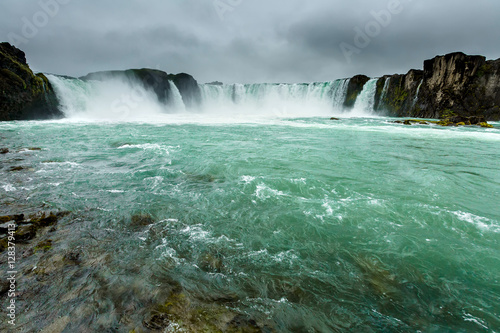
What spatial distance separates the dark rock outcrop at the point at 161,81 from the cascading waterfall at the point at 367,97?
4110cm

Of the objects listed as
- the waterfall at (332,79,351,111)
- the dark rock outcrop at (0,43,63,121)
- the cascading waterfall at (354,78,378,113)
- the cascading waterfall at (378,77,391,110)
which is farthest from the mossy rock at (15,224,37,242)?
the waterfall at (332,79,351,111)

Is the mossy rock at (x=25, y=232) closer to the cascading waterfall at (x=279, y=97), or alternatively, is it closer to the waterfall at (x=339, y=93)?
the cascading waterfall at (x=279, y=97)

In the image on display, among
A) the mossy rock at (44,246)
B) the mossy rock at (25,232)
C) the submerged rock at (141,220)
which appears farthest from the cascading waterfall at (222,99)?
the mossy rock at (44,246)

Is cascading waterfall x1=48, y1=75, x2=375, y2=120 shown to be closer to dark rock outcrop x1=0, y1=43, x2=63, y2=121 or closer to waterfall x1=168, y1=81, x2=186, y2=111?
waterfall x1=168, y1=81, x2=186, y2=111

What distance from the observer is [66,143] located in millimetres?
15133

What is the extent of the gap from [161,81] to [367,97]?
50.9 m

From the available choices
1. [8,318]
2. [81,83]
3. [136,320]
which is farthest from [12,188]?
[81,83]

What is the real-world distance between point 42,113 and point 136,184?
35834 millimetres

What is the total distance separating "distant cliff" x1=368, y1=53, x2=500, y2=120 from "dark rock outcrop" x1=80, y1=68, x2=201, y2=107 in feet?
161

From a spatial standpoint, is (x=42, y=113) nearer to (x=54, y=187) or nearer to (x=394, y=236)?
(x=54, y=187)

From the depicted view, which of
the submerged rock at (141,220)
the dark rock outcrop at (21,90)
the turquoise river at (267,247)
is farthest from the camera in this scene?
the dark rock outcrop at (21,90)

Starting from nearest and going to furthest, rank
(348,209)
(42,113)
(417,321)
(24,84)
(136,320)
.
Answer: (136,320), (417,321), (348,209), (24,84), (42,113)

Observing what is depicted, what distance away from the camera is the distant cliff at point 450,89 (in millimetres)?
40469

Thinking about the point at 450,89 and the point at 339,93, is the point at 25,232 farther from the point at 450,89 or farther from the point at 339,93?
the point at 339,93
